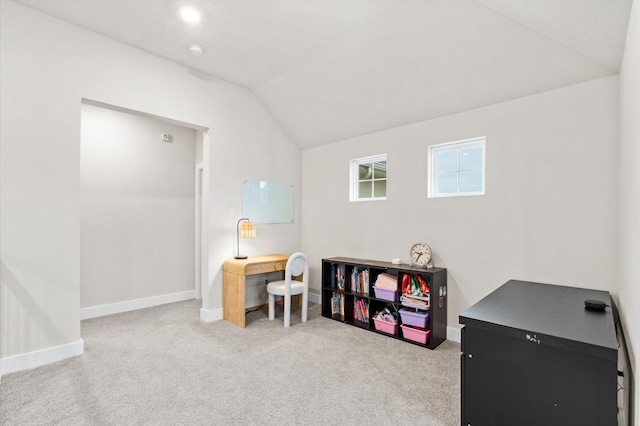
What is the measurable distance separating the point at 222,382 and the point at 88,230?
9.28 feet

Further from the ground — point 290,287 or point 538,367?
point 538,367

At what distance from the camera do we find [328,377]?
2418 mm

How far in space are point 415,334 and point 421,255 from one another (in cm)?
78

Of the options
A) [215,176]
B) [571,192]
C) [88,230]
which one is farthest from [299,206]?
[571,192]

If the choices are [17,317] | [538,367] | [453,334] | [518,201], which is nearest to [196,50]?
[17,317]

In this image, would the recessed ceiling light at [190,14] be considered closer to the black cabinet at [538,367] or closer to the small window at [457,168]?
the small window at [457,168]

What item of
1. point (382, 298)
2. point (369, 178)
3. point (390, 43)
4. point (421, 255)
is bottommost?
point (382, 298)

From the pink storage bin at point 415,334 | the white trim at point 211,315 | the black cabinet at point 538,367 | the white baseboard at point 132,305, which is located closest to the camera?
the black cabinet at point 538,367

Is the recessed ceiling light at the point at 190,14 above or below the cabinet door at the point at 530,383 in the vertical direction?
above

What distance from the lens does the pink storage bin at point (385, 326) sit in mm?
3254

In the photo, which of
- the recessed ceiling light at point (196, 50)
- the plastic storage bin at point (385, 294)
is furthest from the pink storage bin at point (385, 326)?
the recessed ceiling light at point (196, 50)

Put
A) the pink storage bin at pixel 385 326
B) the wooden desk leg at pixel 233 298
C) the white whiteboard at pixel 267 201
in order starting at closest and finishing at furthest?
the pink storage bin at pixel 385 326 < the wooden desk leg at pixel 233 298 < the white whiteboard at pixel 267 201

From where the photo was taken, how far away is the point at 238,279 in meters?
3.58

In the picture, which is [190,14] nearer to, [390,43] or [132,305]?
[390,43]
